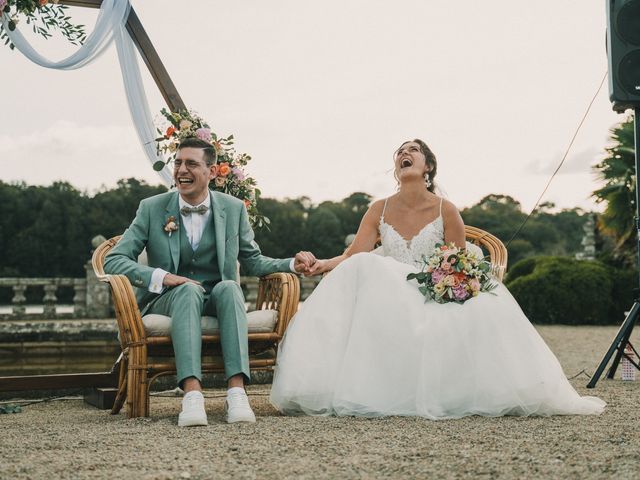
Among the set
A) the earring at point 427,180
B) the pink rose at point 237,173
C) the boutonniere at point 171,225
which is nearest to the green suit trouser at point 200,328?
the boutonniere at point 171,225

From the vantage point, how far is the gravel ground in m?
2.45

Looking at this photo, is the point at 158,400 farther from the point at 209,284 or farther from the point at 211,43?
the point at 211,43

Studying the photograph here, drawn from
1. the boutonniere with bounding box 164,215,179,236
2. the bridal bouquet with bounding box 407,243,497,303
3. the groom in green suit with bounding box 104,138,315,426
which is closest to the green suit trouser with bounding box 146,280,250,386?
the groom in green suit with bounding box 104,138,315,426

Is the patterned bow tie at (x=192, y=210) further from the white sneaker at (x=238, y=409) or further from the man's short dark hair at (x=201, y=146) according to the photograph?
the white sneaker at (x=238, y=409)

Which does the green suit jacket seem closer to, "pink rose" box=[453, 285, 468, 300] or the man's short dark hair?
the man's short dark hair

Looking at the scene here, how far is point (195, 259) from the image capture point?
4.16 metres

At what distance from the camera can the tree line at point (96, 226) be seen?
26250mm

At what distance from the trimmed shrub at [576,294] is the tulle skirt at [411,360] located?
10139 millimetres

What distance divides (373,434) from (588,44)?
246 inches

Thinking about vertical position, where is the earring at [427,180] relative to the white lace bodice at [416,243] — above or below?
above

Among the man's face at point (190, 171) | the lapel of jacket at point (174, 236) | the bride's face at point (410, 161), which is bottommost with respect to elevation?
the lapel of jacket at point (174, 236)

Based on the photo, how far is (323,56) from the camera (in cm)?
981

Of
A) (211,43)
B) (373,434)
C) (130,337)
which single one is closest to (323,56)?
(211,43)

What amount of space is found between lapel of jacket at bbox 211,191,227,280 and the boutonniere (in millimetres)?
210
